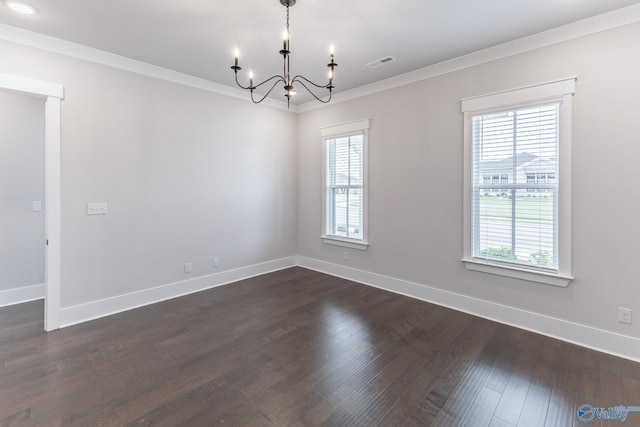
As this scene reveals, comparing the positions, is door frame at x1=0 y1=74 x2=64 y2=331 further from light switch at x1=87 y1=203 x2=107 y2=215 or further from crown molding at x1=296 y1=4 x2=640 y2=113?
crown molding at x1=296 y1=4 x2=640 y2=113

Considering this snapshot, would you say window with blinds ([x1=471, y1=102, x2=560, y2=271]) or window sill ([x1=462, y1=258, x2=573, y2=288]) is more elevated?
window with blinds ([x1=471, y1=102, x2=560, y2=271])

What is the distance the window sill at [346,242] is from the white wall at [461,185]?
0.10m

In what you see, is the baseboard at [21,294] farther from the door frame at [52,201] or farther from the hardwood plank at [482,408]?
the hardwood plank at [482,408]

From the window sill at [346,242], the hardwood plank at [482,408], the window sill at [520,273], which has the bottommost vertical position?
the hardwood plank at [482,408]

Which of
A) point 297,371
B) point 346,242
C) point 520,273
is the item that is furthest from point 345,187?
Answer: point 297,371

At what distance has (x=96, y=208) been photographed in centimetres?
325

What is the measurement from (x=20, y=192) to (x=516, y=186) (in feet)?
19.0

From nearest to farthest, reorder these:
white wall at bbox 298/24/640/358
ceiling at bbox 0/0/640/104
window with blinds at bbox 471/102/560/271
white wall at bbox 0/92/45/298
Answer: ceiling at bbox 0/0/640/104, white wall at bbox 298/24/640/358, window with blinds at bbox 471/102/560/271, white wall at bbox 0/92/45/298

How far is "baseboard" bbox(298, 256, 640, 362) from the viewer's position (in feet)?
8.38

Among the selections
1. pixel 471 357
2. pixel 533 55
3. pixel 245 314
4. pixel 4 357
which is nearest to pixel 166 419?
pixel 245 314

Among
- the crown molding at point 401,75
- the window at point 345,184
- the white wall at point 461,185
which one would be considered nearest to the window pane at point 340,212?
the window at point 345,184

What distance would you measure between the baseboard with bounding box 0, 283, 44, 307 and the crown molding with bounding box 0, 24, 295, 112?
9.43ft

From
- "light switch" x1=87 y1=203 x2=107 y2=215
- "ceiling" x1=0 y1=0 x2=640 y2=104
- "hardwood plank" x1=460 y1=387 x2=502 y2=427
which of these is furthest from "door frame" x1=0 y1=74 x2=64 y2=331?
"hardwood plank" x1=460 y1=387 x2=502 y2=427

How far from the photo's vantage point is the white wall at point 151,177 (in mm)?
3102
